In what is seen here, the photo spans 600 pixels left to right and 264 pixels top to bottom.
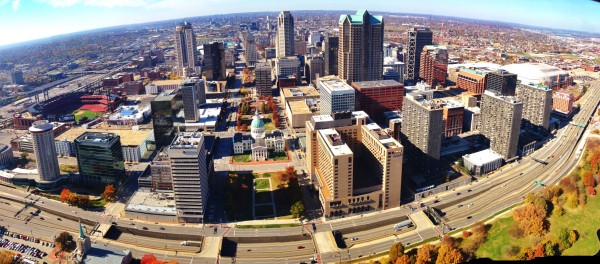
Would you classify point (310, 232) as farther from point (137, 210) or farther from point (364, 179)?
point (137, 210)

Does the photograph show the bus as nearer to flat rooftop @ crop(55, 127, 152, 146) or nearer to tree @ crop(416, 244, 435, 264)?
tree @ crop(416, 244, 435, 264)

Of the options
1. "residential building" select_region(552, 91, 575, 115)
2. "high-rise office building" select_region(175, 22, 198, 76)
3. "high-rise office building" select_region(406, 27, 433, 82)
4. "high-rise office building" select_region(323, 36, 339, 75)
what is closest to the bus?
"residential building" select_region(552, 91, 575, 115)

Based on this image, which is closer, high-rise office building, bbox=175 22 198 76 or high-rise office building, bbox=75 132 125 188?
high-rise office building, bbox=75 132 125 188

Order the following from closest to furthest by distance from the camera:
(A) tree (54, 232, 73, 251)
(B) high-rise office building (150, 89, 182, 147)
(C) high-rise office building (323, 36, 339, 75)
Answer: (A) tree (54, 232, 73, 251) < (B) high-rise office building (150, 89, 182, 147) < (C) high-rise office building (323, 36, 339, 75)

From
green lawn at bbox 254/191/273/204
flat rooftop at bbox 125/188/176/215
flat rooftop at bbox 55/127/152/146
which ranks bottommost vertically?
green lawn at bbox 254/191/273/204

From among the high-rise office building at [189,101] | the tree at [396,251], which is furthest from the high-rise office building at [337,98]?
the tree at [396,251]

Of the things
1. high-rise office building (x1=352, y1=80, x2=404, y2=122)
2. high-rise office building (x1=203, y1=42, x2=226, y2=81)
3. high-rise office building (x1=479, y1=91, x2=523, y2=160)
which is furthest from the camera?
high-rise office building (x1=203, y1=42, x2=226, y2=81)

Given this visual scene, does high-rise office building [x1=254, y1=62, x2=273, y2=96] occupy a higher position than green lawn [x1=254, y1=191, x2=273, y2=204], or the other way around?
high-rise office building [x1=254, y1=62, x2=273, y2=96]

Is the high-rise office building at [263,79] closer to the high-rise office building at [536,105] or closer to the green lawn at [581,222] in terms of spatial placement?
the high-rise office building at [536,105]
